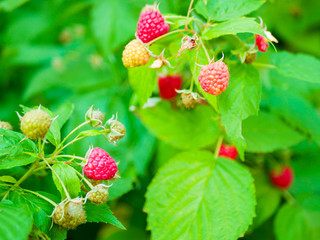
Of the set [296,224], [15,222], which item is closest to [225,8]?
[15,222]

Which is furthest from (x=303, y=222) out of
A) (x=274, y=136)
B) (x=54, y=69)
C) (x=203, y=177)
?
(x=54, y=69)

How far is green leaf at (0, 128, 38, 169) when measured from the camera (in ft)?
3.58

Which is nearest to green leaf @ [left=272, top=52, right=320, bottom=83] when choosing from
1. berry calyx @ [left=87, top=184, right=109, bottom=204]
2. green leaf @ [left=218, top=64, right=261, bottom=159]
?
green leaf @ [left=218, top=64, right=261, bottom=159]

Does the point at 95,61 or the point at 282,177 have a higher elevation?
the point at 95,61

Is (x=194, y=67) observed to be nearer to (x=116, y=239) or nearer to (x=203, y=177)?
(x=203, y=177)

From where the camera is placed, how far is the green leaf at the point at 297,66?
4.55 ft

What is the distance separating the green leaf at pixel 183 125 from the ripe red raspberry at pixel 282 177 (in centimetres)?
48

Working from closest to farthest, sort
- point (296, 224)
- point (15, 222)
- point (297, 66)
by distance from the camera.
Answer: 1. point (15, 222)
2. point (297, 66)
3. point (296, 224)

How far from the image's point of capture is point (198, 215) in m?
1.36

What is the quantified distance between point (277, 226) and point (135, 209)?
89cm

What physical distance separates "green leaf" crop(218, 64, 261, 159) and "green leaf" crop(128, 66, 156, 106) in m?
0.29

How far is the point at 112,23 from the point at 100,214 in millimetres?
1364

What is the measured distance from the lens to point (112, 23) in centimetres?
219

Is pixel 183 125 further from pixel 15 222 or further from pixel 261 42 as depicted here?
pixel 15 222
